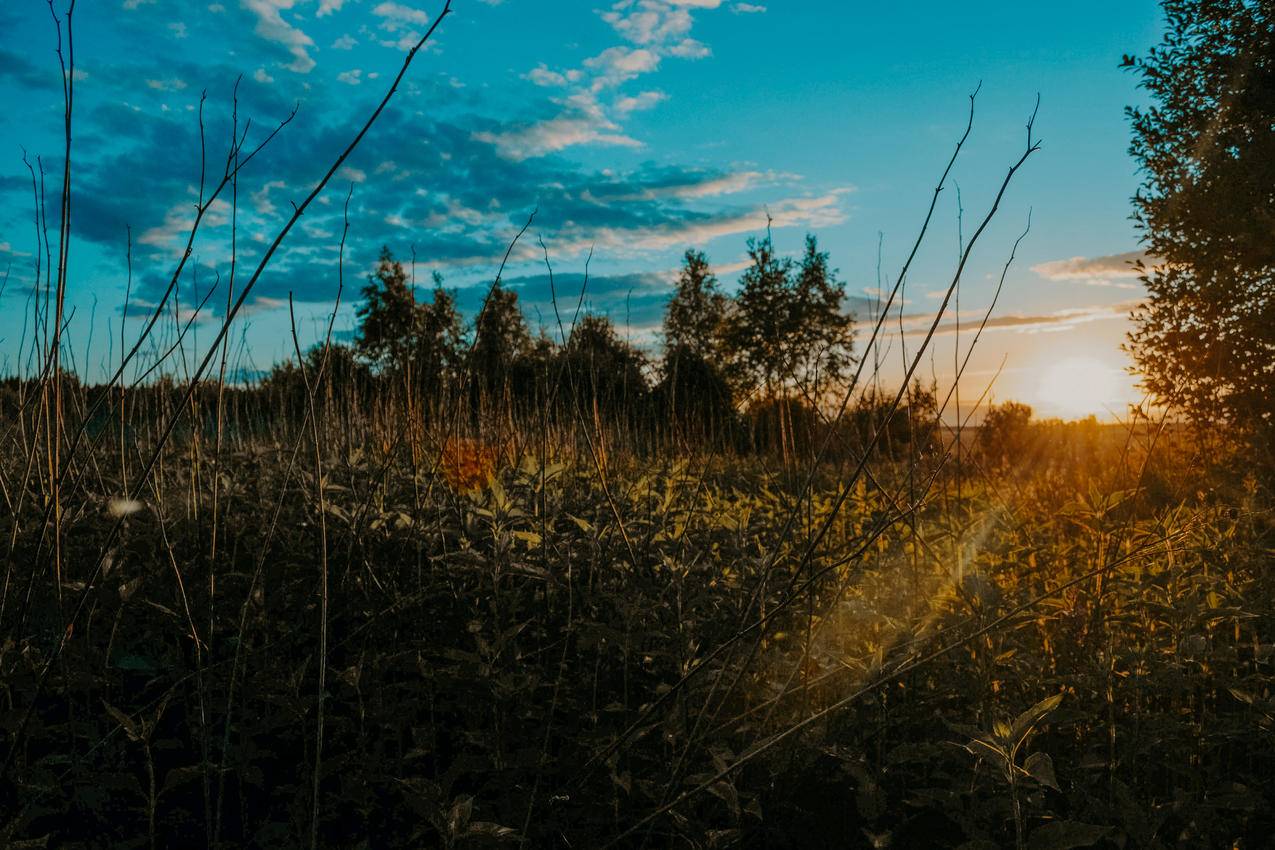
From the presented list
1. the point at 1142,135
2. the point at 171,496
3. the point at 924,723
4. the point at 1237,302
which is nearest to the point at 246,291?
the point at 924,723

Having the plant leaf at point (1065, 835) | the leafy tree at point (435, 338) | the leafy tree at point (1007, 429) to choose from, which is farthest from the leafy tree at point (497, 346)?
the leafy tree at point (1007, 429)

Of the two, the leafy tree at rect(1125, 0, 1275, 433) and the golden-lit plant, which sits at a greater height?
the leafy tree at rect(1125, 0, 1275, 433)

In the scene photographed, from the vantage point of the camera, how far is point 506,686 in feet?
5.38

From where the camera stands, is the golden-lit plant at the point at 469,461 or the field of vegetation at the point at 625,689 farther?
the golden-lit plant at the point at 469,461

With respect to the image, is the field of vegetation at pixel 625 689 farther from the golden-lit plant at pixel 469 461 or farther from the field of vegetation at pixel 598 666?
the golden-lit plant at pixel 469 461

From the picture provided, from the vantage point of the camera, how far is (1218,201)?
256 inches

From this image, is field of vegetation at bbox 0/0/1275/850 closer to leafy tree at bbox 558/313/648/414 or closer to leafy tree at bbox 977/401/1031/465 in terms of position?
leafy tree at bbox 558/313/648/414

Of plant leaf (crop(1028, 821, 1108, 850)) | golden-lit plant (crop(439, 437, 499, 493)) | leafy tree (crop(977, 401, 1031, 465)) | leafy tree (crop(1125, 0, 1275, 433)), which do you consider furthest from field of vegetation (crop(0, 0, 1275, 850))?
leafy tree (crop(977, 401, 1031, 465))

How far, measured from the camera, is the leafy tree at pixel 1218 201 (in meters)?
6.40

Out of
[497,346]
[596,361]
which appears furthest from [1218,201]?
[497,346]

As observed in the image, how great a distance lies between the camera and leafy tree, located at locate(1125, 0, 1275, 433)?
640cm

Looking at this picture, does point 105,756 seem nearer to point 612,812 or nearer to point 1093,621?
point 612,812

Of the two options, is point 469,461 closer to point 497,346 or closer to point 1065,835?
point 1065,835

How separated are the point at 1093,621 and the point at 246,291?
2.11m
